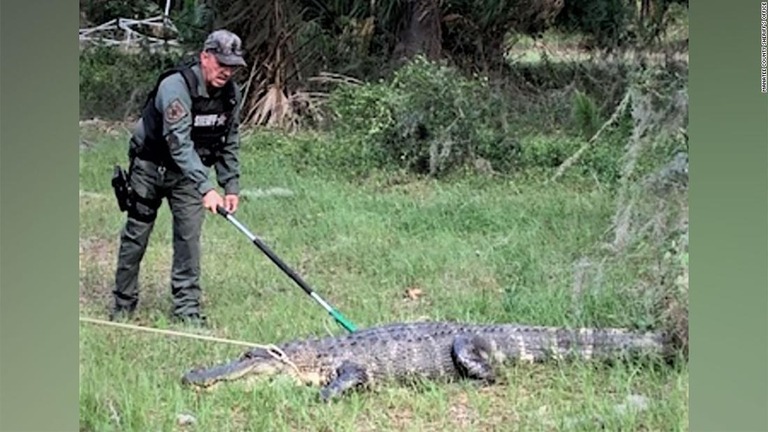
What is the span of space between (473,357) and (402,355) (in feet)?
0.62

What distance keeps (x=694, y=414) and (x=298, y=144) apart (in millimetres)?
1261

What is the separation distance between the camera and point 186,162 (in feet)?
9.90

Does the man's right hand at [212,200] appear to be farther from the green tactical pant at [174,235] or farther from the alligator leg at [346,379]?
the alligator leg at [346,379]

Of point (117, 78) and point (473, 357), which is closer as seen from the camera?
point (473, 357)

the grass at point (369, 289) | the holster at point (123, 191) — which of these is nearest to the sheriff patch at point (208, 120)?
the grass at point (369, 289)

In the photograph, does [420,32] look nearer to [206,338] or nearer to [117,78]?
[117,78]

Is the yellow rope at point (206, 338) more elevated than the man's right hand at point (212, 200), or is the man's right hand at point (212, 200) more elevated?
the man's right hand at point (212, 200)

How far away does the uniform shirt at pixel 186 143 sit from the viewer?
302 cm

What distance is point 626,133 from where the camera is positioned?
116 inches

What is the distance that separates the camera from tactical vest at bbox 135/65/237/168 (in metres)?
3.03

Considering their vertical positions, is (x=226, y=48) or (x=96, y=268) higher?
(x=226, y=48)

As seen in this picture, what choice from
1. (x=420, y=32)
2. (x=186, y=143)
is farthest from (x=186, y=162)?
(x=420, y=32)

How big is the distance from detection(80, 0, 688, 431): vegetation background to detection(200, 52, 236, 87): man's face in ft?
0.12

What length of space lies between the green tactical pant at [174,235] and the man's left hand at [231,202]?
0.22ft
